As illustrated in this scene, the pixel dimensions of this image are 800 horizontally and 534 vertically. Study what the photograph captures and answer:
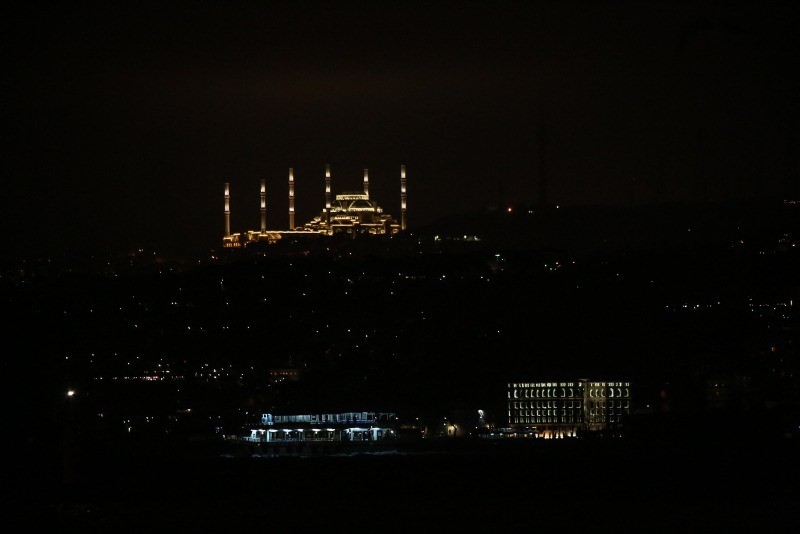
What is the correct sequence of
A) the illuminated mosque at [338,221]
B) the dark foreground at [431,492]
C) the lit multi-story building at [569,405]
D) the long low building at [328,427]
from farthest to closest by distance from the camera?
the illuminated mosque at [338,221]
the lit multi-story building at [569,405]
the long low building at [328,427]
the dark foreground at [431,492]

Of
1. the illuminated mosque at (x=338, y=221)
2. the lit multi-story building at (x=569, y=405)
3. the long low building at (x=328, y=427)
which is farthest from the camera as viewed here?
the illuminated mosque at (x=338, y=221)

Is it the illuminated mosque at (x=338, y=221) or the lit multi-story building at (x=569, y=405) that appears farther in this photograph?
the illuminated mosque at (x=338, y=221)

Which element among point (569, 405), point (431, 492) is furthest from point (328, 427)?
point (431, 492)

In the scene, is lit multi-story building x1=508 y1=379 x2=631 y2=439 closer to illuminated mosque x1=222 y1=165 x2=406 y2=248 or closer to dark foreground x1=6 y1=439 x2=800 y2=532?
dark foreground x1=6 y1=439 x2=800 y2=532

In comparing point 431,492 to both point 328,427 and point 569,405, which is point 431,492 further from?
point 569,405

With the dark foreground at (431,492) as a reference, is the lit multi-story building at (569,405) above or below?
above

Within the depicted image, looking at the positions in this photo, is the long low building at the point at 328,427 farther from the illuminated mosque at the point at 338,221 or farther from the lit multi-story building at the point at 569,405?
the illuminated mosque at the point at 338,221

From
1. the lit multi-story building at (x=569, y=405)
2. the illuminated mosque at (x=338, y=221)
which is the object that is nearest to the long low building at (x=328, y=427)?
the lit multi-story building at (x=569, y=405)

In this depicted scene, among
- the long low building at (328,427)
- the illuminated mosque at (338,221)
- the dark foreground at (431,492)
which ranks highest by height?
the illuminated mosque at (338,221)
